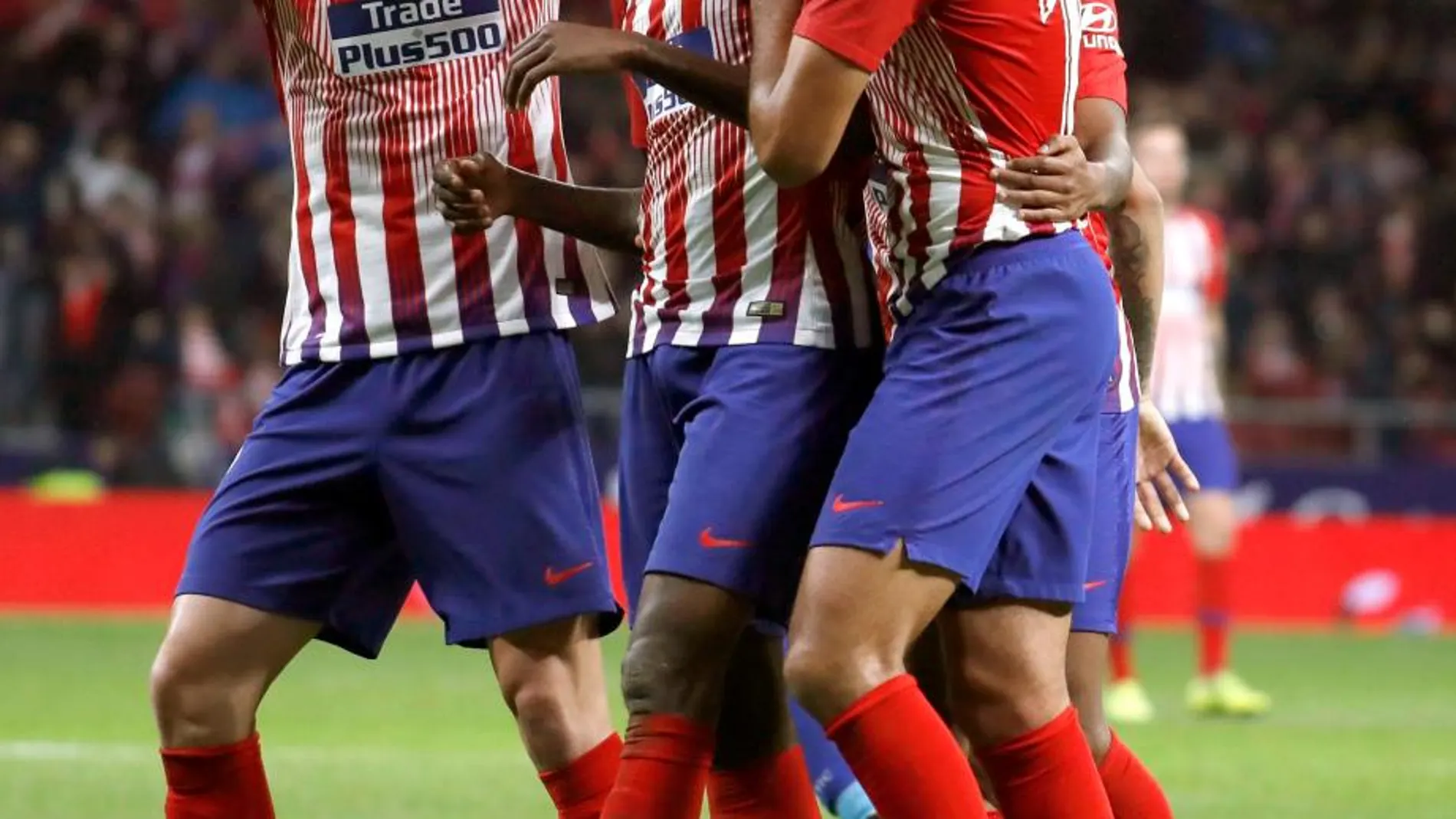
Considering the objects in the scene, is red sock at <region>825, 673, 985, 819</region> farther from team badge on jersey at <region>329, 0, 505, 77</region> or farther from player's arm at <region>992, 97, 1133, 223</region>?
team badge on jersey at <region>329, 0, 505, 77</region>

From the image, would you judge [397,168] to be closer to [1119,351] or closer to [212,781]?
[212,781]

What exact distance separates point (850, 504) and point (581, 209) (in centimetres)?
99

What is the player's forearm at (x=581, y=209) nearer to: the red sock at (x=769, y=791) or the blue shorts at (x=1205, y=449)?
the red sock at (x=769, y=791)

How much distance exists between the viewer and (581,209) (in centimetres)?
452

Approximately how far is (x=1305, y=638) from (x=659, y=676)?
32.5 feet

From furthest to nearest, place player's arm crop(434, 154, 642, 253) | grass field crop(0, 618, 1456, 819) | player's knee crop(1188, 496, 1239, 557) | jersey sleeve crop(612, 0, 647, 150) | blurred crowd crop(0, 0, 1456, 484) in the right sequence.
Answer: blurred crowd crop(0, 0, 1456, 484)
player's knee crop(1188, 496, 1239, 557)
grass field crop(0, 618, 1456, 819)
jersey sleeve crop(612, 0, 647, 150)
player's arm crop(434, 154, 642, 253)

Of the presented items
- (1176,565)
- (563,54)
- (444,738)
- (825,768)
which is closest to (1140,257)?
(563,54)

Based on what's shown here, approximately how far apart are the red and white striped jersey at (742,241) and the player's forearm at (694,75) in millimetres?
208

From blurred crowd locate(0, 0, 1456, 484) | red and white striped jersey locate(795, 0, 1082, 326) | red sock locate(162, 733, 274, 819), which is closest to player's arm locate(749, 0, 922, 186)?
red and white striped jersey locate(795, 0, 1082, 326)

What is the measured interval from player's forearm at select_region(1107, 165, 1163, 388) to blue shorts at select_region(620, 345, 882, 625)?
0.60 meters

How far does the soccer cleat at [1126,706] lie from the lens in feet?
30.5

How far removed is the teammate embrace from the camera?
3.80m

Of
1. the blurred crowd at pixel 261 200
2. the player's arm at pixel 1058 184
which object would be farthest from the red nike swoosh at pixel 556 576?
the blurred crowd at pixel 261 200

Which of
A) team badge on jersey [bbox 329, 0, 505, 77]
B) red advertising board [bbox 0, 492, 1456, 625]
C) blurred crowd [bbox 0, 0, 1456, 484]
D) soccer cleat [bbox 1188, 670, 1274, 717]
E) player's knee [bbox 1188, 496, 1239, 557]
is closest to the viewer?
team badge on jersey [bbox 329, 0, 505, 77]
